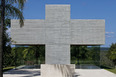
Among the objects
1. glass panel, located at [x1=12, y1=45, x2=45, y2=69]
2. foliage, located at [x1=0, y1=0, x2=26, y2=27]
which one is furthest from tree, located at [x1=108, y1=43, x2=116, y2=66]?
foliage, located at [x1=0, y1=0, x2=26, y2=27]

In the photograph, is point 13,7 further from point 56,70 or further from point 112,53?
point 112,53

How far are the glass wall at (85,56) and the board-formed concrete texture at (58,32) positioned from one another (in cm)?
315

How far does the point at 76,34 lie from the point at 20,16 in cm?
1041

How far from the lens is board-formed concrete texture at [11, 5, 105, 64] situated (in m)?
19.3

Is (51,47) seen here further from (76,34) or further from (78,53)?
(78,53)

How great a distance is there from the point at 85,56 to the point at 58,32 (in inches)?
255

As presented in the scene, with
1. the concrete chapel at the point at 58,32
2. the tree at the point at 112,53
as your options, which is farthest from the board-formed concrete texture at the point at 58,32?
the tree at the point at 112,53

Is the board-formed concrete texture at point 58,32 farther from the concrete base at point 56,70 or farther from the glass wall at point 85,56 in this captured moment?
the concrete base at point 56,70

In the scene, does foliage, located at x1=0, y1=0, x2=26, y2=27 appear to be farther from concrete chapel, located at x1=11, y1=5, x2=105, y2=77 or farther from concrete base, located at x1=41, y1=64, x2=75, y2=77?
concrete chapel, located at x1=11, y1=5, x2=105, y2=77

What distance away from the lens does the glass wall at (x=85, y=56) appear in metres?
22.1

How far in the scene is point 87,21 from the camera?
1967 centimetres

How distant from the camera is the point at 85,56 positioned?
23.9 meters

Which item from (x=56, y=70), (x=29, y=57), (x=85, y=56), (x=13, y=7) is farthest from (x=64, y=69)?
(x=85, y=56)

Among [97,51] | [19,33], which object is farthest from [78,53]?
[19,33]
